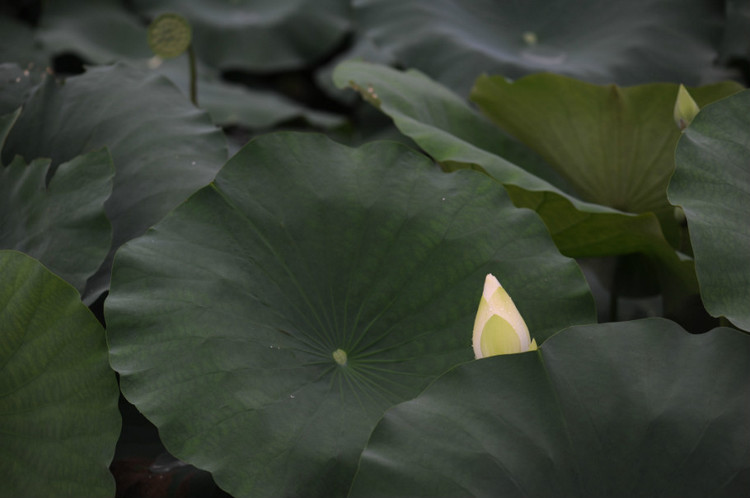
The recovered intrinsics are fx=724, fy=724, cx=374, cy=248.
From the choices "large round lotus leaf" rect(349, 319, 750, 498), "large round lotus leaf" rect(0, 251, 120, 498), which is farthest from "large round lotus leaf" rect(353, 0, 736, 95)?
"large round lotus leaf" rect(0, 251, 120, 498)

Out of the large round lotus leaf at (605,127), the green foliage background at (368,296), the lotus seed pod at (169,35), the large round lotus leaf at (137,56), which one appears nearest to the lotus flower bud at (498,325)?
the green foliage background at (368,296)

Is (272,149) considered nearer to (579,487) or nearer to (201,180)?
(201,180)

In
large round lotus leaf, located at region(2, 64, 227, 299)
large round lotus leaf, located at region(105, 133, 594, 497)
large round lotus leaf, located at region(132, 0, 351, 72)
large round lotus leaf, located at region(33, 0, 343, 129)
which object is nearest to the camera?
large round lotus leaf, located at region(105, 133, 594, 497)

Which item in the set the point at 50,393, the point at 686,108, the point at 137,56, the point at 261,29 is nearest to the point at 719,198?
the point at 686,108

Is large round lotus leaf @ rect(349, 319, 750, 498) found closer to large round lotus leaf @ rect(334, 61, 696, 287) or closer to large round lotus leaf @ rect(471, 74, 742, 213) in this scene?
large round lotus leaf @ rect(334, 61, 696, 287)

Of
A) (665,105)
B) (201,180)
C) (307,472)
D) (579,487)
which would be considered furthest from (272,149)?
(665,105)

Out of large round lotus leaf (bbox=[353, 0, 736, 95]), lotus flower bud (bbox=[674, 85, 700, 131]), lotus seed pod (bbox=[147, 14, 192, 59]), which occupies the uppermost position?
lotus flower bud (bbox=[674, 85, 700, 131])
